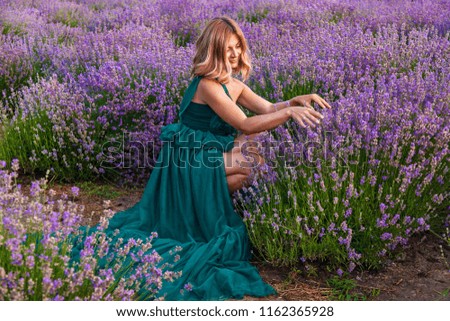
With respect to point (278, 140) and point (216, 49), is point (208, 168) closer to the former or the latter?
point (278, 140)

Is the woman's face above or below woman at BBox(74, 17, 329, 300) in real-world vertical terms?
above

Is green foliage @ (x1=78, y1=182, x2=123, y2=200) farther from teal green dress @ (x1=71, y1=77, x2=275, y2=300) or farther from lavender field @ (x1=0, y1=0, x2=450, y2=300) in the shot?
teal green dress @ (x1=71, y1=77, x2=275, y2=300)

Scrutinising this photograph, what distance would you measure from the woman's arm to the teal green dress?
11 cm

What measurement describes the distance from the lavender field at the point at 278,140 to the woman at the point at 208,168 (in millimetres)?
139

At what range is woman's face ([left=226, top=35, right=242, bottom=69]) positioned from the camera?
3262 mm

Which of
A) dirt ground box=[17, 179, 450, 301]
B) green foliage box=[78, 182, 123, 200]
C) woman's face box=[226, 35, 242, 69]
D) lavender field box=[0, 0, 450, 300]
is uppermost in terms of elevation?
woman's face box=[226, 35, 242, 69]

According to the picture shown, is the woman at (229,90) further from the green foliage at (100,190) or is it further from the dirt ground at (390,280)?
the green foliage at (100,190)

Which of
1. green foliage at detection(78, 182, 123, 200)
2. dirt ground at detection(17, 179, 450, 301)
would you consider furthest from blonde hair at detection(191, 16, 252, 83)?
green foliage at detection(78, 182, 123, 200)

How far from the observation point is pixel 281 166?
3176 millimetres

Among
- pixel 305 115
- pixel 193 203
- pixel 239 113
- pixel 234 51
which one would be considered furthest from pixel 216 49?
pixel 193 203

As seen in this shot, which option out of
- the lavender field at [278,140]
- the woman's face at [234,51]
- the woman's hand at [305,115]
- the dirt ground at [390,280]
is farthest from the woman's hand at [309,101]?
the dirt ground at [390,280]

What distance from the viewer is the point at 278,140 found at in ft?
11.0
